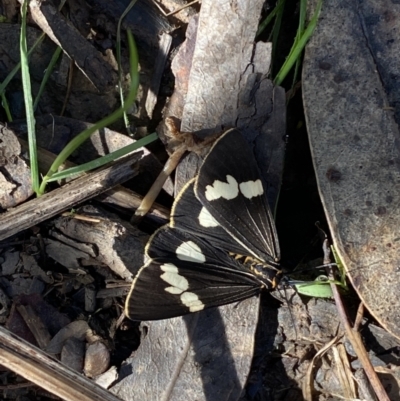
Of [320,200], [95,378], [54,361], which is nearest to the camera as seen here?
[54,361]

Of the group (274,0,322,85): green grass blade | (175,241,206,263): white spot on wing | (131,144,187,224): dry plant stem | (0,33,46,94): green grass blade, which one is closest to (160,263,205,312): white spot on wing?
(175,241,206,263): white spot on wing

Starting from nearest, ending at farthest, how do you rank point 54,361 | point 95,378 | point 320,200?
point 54,361
point 95,378
point 320,200

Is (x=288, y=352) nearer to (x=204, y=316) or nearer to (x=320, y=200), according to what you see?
(x=204, y=316)

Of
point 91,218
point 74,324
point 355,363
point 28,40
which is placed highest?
point 28,40

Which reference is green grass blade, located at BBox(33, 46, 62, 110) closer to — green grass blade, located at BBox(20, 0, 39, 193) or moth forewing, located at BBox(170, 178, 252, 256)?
green grass blade, located at BBox(20, 0, 39, 193)

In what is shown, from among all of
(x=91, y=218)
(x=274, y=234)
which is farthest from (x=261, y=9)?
(x=91, y=218)

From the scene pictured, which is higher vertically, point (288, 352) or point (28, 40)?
point (28, 40)
